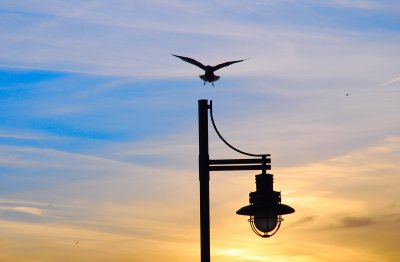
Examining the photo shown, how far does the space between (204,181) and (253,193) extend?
3.44 ft

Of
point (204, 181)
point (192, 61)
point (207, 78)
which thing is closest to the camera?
point (204, 181)

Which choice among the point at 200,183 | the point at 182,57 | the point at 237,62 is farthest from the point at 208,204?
the point at 237,62

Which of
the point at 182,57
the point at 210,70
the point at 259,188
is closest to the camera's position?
the point at 259,188

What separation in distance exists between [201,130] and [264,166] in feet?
4.07

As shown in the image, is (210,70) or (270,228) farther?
(210,70)

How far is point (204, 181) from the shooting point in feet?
39.9

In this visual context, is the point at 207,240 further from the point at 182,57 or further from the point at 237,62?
the point at 237,62

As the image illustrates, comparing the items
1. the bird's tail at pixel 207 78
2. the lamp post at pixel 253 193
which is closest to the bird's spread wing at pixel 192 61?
the bird's tail at pixel 207 78

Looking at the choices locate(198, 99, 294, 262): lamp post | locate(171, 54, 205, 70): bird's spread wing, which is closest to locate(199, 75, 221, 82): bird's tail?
locate(171, 54, 205, 70): bird's spread wing

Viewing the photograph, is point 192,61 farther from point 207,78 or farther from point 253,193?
point 253,193

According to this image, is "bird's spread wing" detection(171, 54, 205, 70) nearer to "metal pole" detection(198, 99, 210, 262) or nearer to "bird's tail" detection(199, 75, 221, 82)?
"bird's tail" detection(199, 75, 221, 82)

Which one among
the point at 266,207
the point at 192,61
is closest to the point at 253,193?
the point at 266,207

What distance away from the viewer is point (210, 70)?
16.7 metres

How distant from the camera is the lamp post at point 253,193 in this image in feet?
39.7
